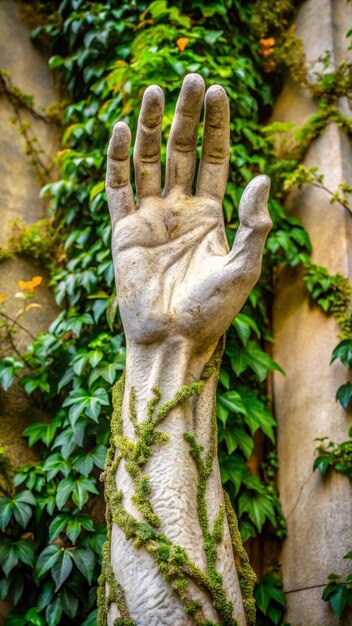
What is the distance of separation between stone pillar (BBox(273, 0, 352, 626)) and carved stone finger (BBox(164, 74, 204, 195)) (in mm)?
1084

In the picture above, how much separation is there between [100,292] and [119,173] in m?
0.95

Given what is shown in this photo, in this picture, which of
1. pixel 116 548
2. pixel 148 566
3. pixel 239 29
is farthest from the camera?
pixel 239 29

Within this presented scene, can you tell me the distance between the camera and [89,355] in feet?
8.71

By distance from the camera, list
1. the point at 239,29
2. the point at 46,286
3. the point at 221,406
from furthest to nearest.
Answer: the point at 239,29, the point at 46,286, the point at 221,406

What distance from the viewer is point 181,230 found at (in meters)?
2.07

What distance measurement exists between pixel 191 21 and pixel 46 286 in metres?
1.60

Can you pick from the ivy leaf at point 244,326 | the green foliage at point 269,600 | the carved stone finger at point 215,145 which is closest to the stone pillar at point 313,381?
the green foliage at point 269,600

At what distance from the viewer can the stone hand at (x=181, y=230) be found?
182cm

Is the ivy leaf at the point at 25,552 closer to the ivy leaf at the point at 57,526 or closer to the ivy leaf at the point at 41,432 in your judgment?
the ivy leaf at the point at 57,526

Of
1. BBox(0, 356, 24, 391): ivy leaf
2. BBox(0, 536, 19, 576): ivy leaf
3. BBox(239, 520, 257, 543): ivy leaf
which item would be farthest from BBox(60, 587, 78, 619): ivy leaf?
BBox(0, 356, 24, 391): ivy leaf

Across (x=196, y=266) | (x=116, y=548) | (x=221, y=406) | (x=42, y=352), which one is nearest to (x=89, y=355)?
(x=42, y=352)

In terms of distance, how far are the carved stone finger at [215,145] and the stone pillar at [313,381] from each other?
1002mm

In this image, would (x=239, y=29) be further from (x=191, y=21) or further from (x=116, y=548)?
(x=116, y=548)

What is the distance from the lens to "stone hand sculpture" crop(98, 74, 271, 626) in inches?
63.3
